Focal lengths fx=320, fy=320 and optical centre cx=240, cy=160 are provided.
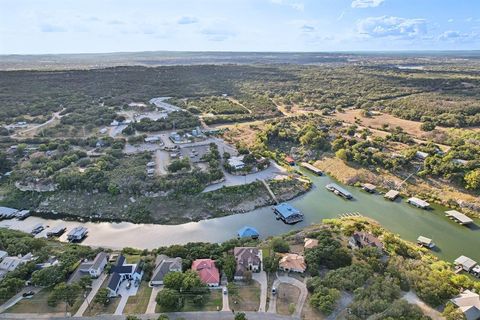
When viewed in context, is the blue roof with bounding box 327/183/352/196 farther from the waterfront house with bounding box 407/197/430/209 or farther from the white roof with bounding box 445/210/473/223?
the white roof with bounding box 445/210/473/223

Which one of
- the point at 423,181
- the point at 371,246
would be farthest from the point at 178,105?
the point at 371,246

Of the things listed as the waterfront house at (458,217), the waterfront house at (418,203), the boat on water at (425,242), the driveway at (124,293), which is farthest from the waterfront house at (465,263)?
the driveway at (124,293)

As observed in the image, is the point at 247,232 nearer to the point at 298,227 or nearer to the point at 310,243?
the point at 298,227

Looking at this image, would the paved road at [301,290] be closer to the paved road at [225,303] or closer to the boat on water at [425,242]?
the paved road at [225,303]

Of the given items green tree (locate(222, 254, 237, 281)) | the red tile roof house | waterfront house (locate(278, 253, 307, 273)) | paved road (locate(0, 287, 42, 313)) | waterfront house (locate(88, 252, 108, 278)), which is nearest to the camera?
paved road (locate(0, 287, 42, 313))

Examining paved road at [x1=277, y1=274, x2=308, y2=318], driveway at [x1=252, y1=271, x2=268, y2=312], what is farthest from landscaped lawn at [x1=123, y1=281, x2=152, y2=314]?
paved road at [x1=277, y1=274, x2=308, y2=318]

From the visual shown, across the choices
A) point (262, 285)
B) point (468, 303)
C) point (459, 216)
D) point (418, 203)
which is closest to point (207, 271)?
point (262, 285)

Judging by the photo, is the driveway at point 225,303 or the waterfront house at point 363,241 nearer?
the driveway at point 225,303

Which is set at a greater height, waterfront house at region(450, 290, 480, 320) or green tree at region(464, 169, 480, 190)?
green tree at region(464, 169, 480, 190)
